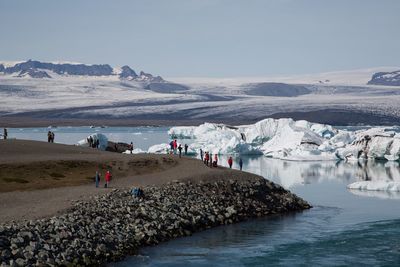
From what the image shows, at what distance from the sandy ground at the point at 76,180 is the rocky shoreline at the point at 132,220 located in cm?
79

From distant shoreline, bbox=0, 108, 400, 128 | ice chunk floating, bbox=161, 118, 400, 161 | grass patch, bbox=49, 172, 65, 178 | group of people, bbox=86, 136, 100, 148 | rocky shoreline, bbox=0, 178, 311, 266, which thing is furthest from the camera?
distant shoreline, bbox=0, 108, 400, 128

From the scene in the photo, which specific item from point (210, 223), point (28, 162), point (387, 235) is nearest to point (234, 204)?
point (210, 223)

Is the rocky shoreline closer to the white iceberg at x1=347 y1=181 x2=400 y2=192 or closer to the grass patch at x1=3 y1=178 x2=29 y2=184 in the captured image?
the grass patch at x1=3 y1=178 x2=29 y2=184

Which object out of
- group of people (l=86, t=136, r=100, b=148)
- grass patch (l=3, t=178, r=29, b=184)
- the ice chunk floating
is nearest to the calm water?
grass patch (l=3, t=178, r=29, b=184)

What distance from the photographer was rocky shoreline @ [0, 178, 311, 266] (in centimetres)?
1942

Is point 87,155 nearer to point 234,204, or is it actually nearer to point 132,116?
point 234,204

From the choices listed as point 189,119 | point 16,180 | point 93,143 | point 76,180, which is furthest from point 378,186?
point 189,119

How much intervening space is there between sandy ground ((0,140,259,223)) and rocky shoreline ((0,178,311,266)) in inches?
31.1

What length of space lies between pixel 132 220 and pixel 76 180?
737cm

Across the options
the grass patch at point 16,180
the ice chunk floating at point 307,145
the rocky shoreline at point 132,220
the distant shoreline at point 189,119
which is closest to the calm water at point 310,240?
the rocky shoreline at point 132,220

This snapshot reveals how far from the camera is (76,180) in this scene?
30688 mm

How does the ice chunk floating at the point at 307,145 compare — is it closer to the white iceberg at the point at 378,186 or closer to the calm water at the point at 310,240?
the white iceberg at the point at 378,186

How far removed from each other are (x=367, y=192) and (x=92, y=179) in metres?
15.5

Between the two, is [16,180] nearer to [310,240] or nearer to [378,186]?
[310,240]
